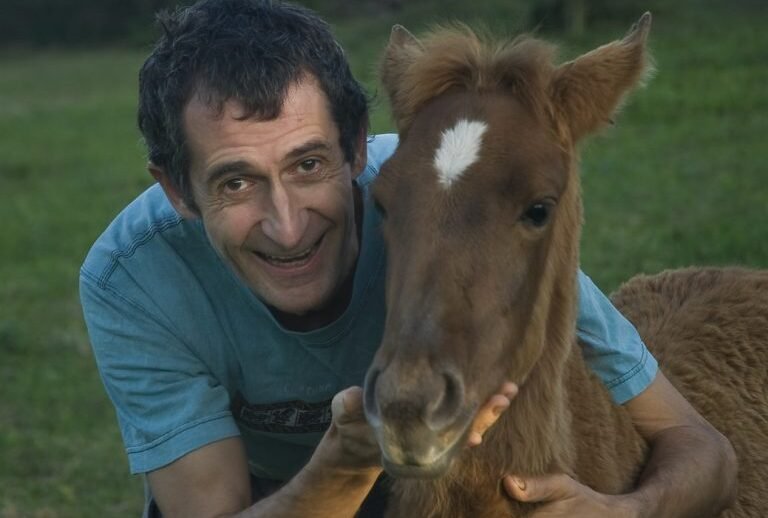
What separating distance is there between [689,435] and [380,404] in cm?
143

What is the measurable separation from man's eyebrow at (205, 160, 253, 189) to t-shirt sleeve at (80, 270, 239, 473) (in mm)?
536

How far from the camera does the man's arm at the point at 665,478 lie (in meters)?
3.42

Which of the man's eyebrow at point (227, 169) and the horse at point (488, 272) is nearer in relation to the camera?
the horse at point (488, 272)

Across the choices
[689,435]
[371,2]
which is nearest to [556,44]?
[689,435]

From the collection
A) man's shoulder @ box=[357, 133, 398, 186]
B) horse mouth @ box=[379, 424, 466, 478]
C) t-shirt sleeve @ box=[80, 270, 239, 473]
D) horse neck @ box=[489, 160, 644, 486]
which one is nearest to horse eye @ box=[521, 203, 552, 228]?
horse neck @ box=[489, 160, 644, 486]

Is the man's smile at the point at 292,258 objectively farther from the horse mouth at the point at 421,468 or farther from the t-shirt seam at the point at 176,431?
the horse mouth at the point at 421,468

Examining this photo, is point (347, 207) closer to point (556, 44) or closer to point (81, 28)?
point (556, 44)

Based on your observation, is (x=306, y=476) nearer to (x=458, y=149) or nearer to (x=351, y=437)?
(x=351, y=437)

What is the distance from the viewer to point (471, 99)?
3352 millimetres

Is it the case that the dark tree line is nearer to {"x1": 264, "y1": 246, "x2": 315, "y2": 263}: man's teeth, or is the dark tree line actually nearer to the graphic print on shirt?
the graphic print on shirt

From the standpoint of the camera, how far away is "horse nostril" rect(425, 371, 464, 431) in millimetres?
2793

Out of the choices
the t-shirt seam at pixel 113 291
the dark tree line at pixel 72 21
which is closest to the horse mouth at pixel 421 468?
→ the t-shirt seam at pixel 113 291

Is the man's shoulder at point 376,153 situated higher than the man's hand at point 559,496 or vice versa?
the man's shoulder at point 376,153

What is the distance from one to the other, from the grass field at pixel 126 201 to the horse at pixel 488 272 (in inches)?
11.7
